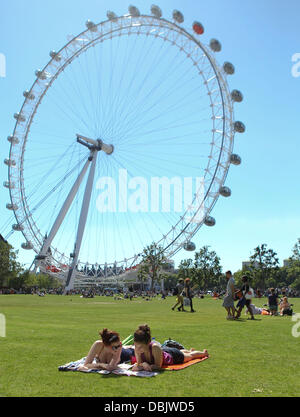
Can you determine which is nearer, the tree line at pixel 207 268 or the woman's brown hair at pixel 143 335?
the woman's brown hair at pixel 143 335

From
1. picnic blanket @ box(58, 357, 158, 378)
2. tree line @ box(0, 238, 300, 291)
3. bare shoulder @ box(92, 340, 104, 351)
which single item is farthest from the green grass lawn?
tree line @ box(0, 238, 300, 291)

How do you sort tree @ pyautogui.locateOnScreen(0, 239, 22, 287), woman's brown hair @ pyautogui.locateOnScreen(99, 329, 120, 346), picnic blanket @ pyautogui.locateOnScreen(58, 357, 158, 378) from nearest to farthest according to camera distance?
picnic blanket @ pyautogui.locateOnScreen(58, 357, 158, 378), woman's brown hair @ pyautogui.locateOnScreen(99, 329, 120, 346), tree @ pyautogui.locateOnScreen(0, 239, 22, 287)

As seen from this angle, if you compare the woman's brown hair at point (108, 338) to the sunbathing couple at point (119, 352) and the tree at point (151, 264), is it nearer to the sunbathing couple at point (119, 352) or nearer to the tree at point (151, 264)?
the sunbathing couple at point (119, 352)

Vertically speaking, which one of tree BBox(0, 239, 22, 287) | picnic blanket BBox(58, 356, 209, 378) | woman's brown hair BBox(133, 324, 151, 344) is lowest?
picnic blanket BBox(58, 356, 209, 378)

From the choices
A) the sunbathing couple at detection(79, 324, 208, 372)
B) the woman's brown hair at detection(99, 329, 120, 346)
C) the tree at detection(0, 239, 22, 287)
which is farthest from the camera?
the tree at detection(0, 239, 22, 287)

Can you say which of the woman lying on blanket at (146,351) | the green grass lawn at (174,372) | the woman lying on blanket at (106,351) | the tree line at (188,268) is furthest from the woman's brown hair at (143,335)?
the tree line at (188,268)

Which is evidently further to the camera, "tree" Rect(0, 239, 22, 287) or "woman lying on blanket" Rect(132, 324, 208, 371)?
"tree" Rect(0, 239, 22, 287)

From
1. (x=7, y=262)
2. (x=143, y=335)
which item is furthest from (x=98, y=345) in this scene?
(x=7, y=262)

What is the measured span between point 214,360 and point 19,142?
217 feet

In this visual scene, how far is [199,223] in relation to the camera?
193 feet

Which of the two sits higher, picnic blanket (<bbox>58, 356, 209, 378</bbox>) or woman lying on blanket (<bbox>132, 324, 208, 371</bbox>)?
woman lying on blanket (<bbox>132, 324, 208, 371</bbox>)

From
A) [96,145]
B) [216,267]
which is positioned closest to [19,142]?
[96,145]

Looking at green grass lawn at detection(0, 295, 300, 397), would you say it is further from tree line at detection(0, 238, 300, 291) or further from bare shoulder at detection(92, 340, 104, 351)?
tree line at detection(0, 238, 300, 291)
